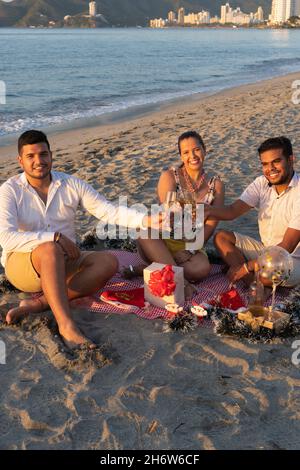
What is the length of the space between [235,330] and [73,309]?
1.40m

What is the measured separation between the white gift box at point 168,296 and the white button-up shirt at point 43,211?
0.41 meters

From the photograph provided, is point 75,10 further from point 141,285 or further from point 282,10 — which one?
point 141,285

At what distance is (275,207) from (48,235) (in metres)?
2.08

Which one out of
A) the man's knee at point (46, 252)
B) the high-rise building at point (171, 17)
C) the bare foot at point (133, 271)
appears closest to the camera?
the man's knee at point (46, 252)

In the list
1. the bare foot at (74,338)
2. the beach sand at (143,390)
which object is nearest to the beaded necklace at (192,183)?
the beach sand at (143,390)

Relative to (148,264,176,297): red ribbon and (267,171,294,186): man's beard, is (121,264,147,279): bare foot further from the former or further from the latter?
(267,171,294,186): man's beard

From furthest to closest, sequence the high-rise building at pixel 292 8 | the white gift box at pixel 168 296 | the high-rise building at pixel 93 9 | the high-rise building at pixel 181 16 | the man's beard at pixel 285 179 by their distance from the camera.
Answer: the high-rise building at pixel 181 16 → the high-rise building at pixel 292 8 → the high-rise building at pixel 93 9 → the man's beard at pixel 285 179 → the white gift box at pixel 168 296

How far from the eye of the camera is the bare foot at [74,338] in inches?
153

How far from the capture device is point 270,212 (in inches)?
193

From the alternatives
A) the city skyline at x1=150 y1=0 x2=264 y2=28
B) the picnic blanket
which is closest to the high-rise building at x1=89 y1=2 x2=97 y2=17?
the city skyline at x1=150 y1=0 x2=264 y2=28

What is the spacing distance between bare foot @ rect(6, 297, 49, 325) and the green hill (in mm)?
145355

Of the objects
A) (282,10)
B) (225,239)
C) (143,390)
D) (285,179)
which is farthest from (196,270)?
(282,10)

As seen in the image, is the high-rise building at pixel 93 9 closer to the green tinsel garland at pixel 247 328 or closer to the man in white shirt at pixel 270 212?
the man in white shirt at pixel 270 212
